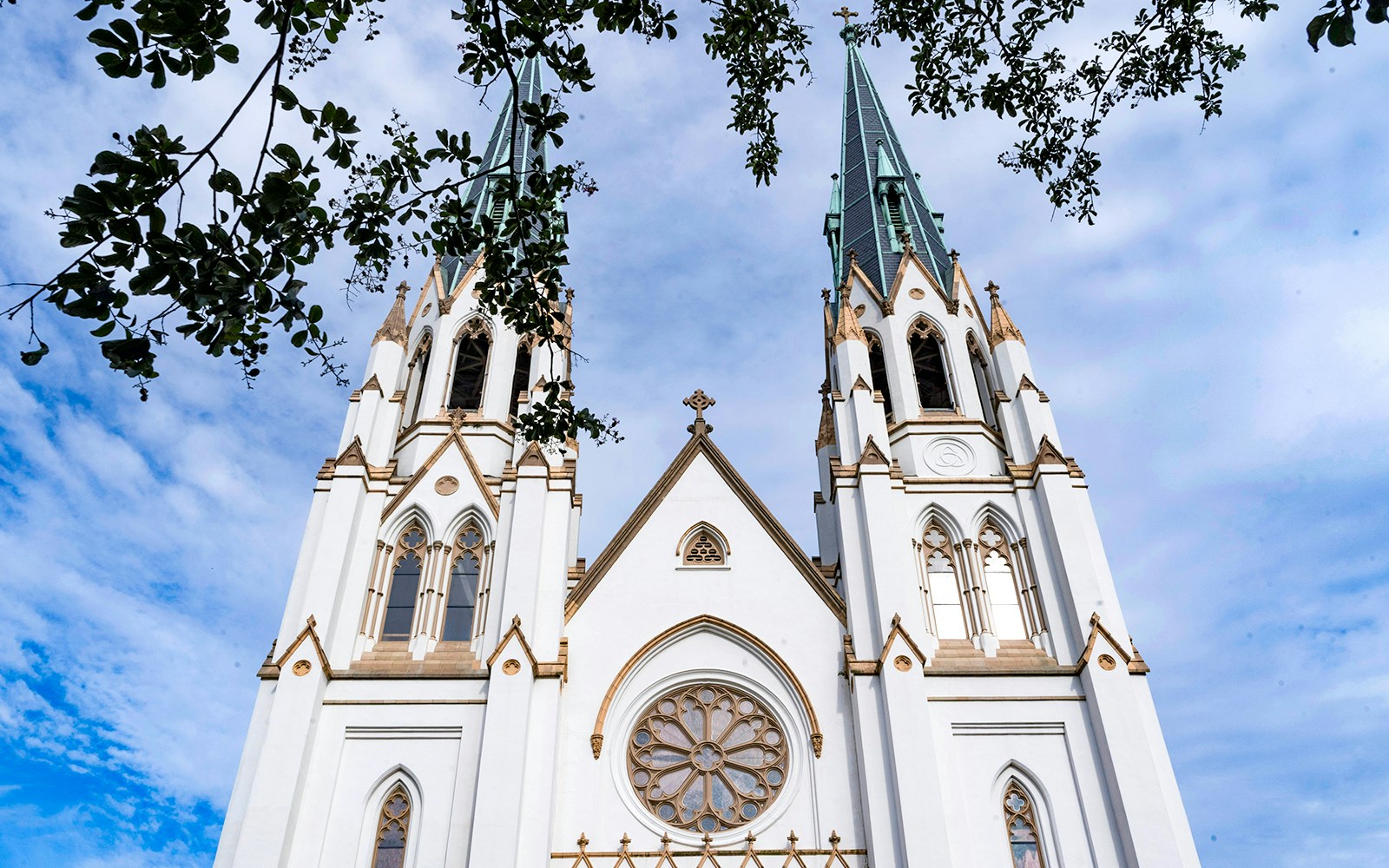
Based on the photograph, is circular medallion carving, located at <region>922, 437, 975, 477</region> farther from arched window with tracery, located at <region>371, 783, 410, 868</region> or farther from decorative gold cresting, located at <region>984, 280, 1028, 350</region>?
arched window with tracery, located at <region>371, 783, 410, 868</region>

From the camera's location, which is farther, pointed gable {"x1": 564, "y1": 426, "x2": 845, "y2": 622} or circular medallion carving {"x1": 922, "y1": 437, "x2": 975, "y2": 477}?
circular medallion carving {"x1": 922, "y1": 437, "x2": 975, "y2": 477}

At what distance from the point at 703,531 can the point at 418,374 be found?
7940 millimetres

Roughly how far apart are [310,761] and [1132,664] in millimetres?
12915

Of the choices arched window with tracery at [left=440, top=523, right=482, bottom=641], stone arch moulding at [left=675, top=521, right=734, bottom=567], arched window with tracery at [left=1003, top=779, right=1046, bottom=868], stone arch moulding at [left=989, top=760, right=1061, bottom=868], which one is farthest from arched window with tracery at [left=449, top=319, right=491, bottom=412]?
arched window with tracery at [left=1003, top=779, right=1046, bottom=868]

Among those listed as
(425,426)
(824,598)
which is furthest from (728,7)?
(425,426)

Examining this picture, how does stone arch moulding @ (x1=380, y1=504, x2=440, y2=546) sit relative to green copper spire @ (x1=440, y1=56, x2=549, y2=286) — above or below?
below

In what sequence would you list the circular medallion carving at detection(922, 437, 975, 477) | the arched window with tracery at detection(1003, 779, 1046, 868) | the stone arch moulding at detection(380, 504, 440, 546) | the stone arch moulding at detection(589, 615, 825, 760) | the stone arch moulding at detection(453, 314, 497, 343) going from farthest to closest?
the stone arch moulding at detection(453, 314, 497, 343) → the circular medallion carving at detection(922, 437, 975, 477) → the stone arch moulding at detection(380, 504, 440, 546) → the stone arch moulding at detection(589, 615, 825, 760) → the arched window with tracery at detection(1003, 779, 1046, 868)

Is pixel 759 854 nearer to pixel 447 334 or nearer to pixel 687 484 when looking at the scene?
pixel 687 484

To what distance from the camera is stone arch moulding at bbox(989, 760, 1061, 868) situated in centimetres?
1431

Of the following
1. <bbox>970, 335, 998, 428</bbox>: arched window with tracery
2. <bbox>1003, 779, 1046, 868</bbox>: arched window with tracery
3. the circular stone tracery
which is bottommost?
<bbox>1003, 779, 1046, 868</bbox>: arched window with tracery

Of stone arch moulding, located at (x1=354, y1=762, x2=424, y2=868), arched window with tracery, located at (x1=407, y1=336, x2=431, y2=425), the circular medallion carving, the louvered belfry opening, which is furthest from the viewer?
the louvered belfry opening

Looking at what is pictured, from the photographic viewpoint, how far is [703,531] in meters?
18.4

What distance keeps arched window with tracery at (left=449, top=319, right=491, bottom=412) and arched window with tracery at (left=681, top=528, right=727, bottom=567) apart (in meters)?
6.11

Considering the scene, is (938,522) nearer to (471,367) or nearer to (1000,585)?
(1000,585)
